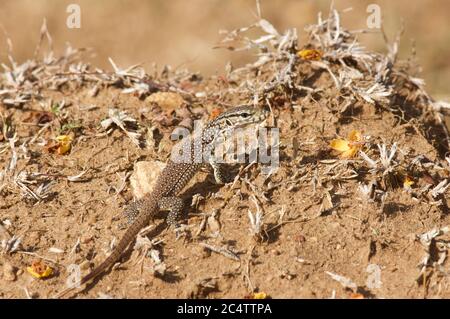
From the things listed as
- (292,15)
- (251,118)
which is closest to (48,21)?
(292,15)

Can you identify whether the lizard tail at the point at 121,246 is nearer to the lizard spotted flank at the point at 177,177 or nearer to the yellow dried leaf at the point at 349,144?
the lizard spotted flank at the point at 177,177

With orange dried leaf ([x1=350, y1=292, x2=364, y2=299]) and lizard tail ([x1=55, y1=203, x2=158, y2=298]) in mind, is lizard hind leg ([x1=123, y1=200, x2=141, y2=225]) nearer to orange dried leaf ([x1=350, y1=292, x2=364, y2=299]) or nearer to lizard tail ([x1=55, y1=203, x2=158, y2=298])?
lizard tail ([x1=55, y1=203, x2=158, y2=298])

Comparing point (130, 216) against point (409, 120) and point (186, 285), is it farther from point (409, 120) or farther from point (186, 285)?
point (409, 120)

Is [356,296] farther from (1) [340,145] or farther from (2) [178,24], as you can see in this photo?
(2) [178,24]

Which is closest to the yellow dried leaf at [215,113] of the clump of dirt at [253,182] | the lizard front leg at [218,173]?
the clump of dirt at [253,182]

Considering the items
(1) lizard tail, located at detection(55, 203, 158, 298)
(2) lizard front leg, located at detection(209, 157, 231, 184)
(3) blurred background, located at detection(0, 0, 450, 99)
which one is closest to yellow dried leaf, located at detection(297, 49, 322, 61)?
(2) lizard front leg, located at detection(209, 157, 231, 184)
